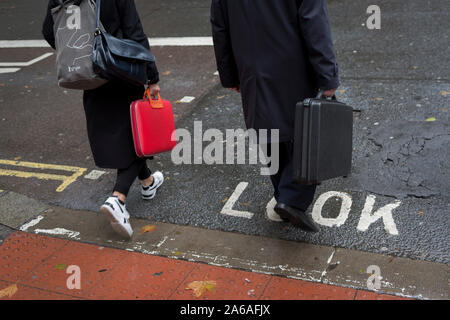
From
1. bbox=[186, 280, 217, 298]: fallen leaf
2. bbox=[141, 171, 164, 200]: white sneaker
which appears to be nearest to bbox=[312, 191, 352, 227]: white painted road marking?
bbox=[186, 280, 217, 298]: fallen leaf

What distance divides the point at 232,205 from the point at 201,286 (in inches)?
39.7

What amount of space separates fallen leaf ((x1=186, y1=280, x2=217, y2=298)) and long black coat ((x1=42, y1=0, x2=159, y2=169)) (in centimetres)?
109

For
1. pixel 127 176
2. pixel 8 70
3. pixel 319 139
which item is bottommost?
pixel 8 70

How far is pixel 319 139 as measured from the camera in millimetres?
3203

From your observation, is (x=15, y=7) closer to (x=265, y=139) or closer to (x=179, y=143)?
(x=179, y=143)

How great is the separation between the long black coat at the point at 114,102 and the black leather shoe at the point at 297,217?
1.19m

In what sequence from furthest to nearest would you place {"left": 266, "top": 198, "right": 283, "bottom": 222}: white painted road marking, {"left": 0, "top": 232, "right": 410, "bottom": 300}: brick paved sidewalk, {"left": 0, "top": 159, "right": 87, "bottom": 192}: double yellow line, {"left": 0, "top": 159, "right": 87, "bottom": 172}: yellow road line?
{"left": 0, "top": 159, "right": 87, "bottom": 172}: yellow road line, {"left": 0, "top": 159, "right": 87, "bottom": 192}: double yellow line, {"left": 266, "top": 198, "right": 283, "bottom": 222}: white painted road marking, {"left": 0, "top": 232, "right": 410, "bottom": 300}: brick paved sidewalk

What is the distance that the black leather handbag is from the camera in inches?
136

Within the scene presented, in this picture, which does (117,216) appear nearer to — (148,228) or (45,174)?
(148,228)

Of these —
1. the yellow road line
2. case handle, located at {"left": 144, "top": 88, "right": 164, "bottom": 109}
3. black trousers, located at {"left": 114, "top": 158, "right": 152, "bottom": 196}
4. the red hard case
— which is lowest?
the yellow road line

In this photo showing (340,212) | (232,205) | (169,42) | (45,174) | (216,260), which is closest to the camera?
(216,260)

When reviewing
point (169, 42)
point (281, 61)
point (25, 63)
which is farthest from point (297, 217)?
point (25, 63)

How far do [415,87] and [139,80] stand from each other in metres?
3.54

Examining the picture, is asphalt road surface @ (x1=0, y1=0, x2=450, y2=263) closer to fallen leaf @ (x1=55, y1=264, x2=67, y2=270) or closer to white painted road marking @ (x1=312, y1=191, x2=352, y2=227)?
white painted road marking @ (x1=312, y1=191, x2=352, y2=227)
